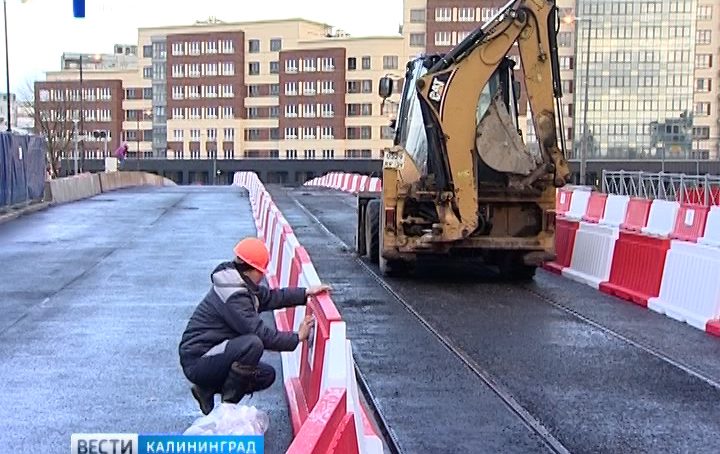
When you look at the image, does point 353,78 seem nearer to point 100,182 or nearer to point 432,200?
point 100,182

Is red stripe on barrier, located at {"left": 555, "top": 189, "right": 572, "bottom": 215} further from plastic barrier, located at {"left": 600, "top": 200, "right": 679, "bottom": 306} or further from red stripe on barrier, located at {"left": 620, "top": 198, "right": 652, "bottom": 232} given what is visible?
plastic barrier, located at {"left": 600, "top": 200, "right": 679, "bottom": 306}

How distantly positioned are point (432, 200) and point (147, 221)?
50.9ft

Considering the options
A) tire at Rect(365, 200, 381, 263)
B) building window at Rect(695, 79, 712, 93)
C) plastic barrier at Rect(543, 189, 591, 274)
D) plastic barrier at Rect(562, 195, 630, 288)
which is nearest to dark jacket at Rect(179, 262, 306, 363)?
plastic barrier at Rect(562, 195, 630, 288)

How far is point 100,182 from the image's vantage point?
4900 cm

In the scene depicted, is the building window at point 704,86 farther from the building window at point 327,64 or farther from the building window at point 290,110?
the building window at point 290,110

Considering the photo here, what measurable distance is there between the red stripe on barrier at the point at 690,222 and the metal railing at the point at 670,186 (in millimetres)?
8585

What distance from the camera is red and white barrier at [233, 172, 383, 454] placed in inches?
159

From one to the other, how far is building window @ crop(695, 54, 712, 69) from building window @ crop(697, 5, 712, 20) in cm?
419

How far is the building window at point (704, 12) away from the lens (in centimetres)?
10775

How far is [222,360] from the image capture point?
6.20 m

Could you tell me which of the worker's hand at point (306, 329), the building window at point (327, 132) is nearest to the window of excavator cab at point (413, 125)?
the worker's hand at point (306, 329)

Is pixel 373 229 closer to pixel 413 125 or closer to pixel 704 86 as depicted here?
pixel 413 125

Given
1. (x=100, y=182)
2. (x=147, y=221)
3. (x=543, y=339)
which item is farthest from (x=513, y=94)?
(x=100, y=182)

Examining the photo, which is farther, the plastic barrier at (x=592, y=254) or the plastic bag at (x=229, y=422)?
the plastic barrier at (x=592, y=254)
